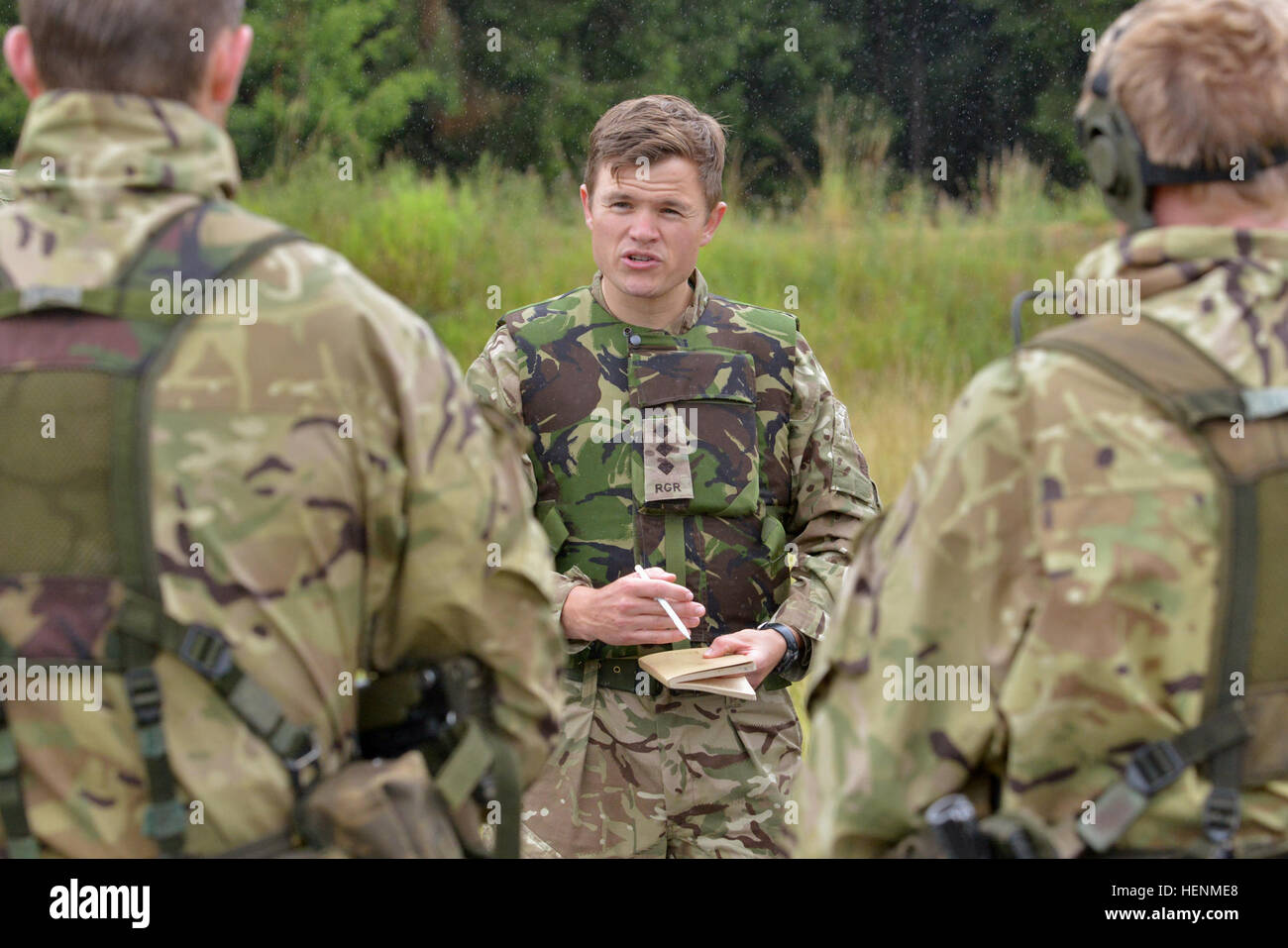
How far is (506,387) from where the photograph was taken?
3.31 metres

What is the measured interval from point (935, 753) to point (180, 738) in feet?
3.10

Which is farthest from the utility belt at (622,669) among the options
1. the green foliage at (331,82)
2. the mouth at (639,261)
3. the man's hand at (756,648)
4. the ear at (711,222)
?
the green foliage at (331,82)

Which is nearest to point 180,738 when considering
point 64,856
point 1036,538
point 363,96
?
point 64,856

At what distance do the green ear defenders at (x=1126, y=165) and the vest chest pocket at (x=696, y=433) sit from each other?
4.67 feet

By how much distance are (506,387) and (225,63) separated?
56.8 inches

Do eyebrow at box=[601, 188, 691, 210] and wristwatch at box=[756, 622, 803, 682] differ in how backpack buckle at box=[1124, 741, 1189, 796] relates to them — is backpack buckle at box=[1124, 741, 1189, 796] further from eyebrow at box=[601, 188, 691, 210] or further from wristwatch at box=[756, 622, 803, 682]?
eyebrow at box=[601, 188, 691, 210]

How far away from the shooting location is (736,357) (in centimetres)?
Result: 336

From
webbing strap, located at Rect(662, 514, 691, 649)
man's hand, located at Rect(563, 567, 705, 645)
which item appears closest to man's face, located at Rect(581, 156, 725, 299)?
webbing strap, located at Rect(662, 514, 691, 649)

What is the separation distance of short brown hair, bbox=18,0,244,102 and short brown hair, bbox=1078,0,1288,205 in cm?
119

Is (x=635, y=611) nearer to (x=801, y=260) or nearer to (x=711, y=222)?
(x=711, y=222)

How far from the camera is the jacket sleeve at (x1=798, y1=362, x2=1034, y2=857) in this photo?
6.05 feet

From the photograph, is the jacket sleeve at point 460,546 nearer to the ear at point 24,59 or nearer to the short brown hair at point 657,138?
the ear at point 24,59

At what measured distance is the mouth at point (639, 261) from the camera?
11.0 ft

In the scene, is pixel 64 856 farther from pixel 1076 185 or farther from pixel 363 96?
pixel 1076 185
